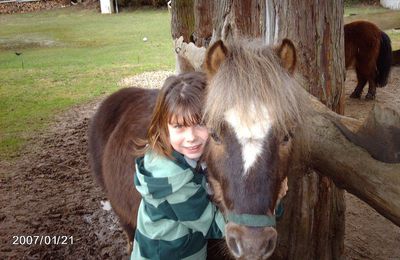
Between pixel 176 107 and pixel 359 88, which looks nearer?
pixel 176 107

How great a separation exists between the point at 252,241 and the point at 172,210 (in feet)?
2.05

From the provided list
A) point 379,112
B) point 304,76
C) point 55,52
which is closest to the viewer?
point 379,112

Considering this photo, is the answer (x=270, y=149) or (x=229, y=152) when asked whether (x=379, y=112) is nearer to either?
(x=270, y=149)

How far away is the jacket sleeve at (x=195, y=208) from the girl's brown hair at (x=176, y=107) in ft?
0.68

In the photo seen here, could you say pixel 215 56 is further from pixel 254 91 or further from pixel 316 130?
pixel 316 130

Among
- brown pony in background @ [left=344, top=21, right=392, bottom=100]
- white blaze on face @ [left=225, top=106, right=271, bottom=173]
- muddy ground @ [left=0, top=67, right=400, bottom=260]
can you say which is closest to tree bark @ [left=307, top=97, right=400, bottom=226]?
white blaze on face @ [left=225, top=106, right=271, bottom=173]

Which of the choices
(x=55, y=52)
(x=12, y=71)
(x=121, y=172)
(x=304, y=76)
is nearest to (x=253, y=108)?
(x=304, y=76)

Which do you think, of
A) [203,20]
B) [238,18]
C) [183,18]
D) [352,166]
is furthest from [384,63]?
[352,166]

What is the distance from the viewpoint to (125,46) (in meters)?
16.2

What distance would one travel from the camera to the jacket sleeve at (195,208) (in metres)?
2.01

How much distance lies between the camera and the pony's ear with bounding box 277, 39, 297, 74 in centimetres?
185

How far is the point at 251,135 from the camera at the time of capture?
1613 mm

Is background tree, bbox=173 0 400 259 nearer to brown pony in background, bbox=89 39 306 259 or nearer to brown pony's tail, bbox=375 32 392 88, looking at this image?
brown pony in background, bbox=89 39 306 259

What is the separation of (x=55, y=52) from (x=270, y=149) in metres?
15.1
